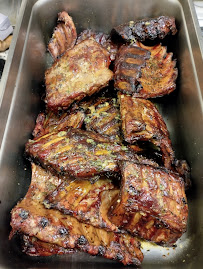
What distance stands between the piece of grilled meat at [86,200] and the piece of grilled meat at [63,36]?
1.61 m

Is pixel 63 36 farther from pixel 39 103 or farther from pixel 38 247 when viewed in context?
pixel 38 247

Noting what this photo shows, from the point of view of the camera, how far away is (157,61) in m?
2.71

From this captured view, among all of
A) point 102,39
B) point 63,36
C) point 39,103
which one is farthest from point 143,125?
point 63,36

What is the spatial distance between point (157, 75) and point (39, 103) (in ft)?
4.21

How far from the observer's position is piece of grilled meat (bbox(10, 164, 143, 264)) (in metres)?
1.85

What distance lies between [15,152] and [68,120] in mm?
576

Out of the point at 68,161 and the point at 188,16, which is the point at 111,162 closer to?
the point at 68,161

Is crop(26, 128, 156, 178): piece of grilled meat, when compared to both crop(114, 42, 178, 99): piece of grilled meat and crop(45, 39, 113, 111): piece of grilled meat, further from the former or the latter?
crop(114, 42, 178, 99): piece of grilled meat

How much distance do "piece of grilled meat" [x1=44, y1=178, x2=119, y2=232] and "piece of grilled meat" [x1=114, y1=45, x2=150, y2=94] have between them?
2.99 feet

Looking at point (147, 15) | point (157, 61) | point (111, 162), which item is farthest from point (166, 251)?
point (147, 15)

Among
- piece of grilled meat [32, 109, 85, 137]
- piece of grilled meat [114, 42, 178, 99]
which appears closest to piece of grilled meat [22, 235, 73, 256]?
piece of grilled meat [32, 109, 85, 137]

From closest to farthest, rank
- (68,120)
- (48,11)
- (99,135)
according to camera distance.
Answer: (99,135), (68,120), (48,11)

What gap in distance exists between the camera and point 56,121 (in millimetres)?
2549

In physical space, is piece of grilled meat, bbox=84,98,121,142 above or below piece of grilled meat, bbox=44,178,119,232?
above
